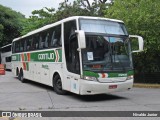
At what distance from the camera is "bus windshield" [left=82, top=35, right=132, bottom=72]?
12.1 meters

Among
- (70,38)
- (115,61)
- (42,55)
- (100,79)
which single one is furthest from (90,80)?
(42,55)

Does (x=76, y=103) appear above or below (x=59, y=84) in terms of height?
below

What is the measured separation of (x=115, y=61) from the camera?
40.6 ft

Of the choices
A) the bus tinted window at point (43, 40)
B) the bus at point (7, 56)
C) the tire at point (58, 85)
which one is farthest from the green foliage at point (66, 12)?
the tire at point (58, 85)

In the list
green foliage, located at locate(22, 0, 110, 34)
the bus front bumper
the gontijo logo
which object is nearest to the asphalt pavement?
the bus front bumper

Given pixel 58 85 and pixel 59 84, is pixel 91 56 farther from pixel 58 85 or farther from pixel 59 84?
pixel 58 85

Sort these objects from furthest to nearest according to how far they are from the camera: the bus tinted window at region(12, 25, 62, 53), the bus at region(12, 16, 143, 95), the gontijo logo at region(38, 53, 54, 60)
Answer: the gontijo logo at region(38, 53, 54, 60), the bus tinted window at region(12, 25, 62, 53), the bus at region(12, 16, 143, 95)

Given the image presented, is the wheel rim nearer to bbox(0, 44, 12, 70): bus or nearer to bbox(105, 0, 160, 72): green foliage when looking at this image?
bbox(105, 0, 160, 72): green foliage

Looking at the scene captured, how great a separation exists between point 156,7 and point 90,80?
859 centimetres

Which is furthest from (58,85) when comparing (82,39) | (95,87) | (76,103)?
(82,39)

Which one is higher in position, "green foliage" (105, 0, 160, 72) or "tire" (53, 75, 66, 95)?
"green foliage" (105, 0, 160, 72)

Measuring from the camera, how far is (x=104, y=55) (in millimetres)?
12258

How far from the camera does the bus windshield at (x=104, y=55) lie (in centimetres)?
1207

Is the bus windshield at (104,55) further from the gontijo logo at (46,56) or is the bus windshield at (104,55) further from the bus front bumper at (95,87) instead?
the gontijo logo at (46,56)
